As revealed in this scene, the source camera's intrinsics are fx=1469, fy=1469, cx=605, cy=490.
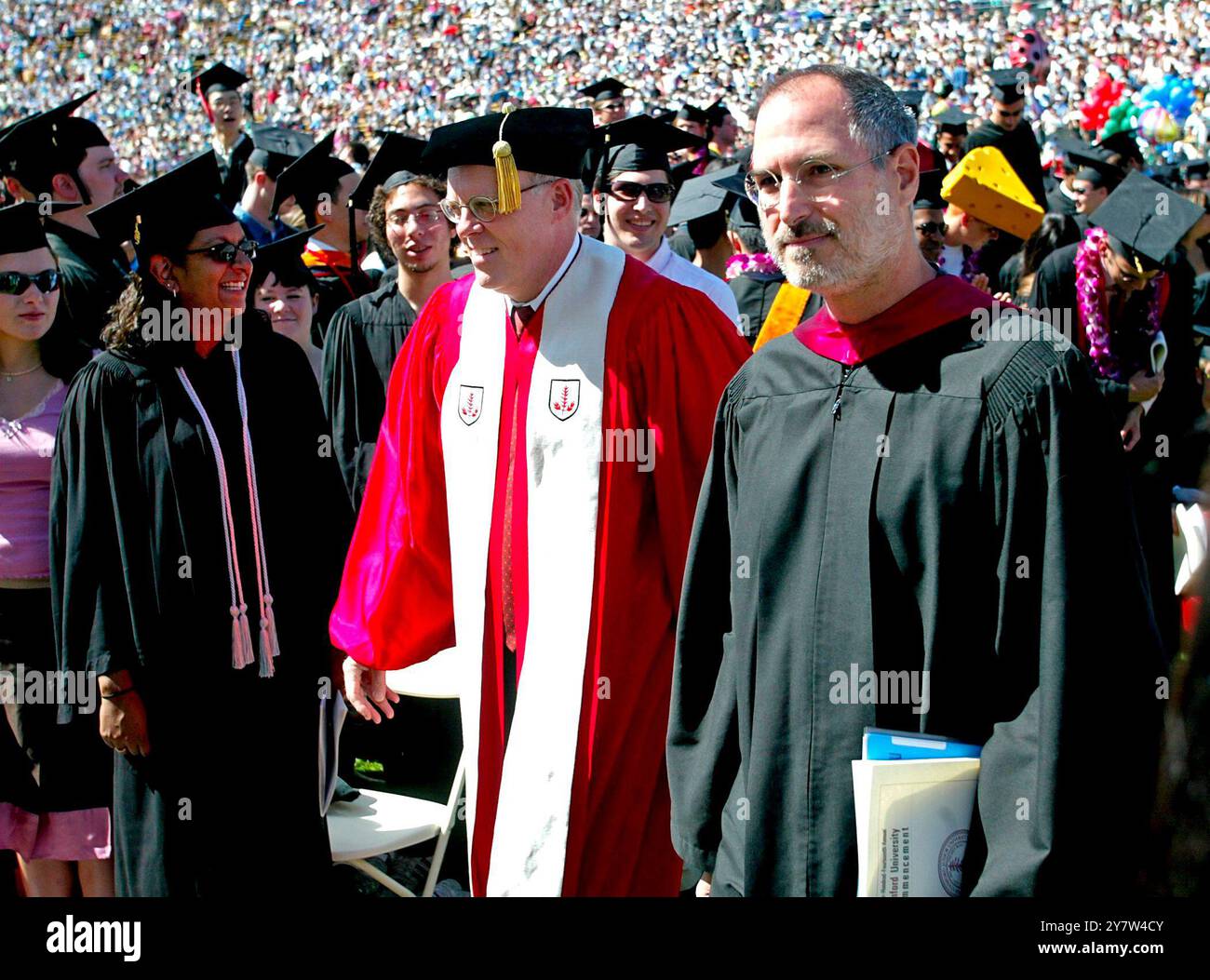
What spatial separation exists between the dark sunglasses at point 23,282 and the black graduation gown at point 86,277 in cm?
56

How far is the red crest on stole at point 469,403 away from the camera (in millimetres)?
3523

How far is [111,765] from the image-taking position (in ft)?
13.0

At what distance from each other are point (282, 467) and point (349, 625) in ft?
1.64

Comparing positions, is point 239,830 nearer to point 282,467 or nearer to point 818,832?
point 282,467

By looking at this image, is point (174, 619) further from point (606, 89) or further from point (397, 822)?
point (606, 89)

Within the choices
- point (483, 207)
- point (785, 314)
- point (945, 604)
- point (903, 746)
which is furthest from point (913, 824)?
point (785, 314)

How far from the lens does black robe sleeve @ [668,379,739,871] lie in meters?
2.60

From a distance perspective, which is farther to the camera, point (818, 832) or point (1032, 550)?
point (818, 832)

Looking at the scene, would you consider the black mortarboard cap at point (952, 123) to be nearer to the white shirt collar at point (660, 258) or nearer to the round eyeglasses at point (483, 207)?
the white shirt collar at point (660, 258)

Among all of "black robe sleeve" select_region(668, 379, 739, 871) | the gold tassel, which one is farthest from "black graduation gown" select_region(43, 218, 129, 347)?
"black robe sleeve" select_region(668, 379, 739, 871)

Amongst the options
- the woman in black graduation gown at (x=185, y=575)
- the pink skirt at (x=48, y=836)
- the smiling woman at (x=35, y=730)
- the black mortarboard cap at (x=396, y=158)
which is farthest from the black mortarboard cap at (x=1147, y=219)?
the pink skirt at (x=48, y=836)

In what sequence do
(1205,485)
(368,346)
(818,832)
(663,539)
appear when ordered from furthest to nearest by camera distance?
(368,346)
(663,539)
(818,832)
(1205,485)
